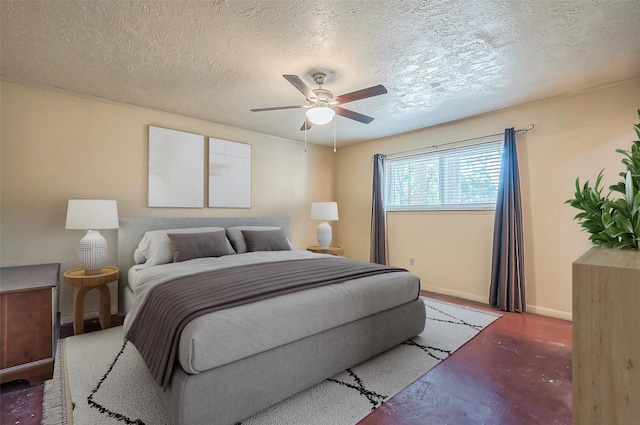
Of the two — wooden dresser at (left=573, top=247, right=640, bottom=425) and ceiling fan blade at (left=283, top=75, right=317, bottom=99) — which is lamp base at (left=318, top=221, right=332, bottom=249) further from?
wooden dresser at (left=573, top=247, right=640, bottom=425)

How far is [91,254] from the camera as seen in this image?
9.21 feet

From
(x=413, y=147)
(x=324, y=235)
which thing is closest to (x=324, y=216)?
(x=324, y=235)

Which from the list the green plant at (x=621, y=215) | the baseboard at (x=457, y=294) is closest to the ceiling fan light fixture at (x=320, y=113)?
the green plant at (x=621, y=215)

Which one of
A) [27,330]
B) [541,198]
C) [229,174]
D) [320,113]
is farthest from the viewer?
[229,174]

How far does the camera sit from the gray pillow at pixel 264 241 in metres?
3.78

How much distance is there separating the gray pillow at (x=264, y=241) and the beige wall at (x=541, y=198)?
6.68 ft

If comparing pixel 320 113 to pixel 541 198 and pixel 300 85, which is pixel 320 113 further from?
pixel 541 198

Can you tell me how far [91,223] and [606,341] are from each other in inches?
140

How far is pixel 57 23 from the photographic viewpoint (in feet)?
6.48

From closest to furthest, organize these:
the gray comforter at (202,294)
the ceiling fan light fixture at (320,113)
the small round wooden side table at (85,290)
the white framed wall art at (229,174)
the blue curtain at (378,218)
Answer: the gray comforter at (202,294), the ceiling fan light fixture at (320,113), the small round wooden side table at (85,290), the white framed wall art at (229,174), the blue curtain at (378,218)

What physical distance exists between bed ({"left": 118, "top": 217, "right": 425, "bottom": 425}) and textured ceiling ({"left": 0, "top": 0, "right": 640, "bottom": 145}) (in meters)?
1.80

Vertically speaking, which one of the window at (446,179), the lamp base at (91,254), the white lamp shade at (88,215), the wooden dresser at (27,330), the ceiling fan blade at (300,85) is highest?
the ceiling fan blade at (300,85)

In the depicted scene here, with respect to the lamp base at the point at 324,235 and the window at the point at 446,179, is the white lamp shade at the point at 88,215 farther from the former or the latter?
the window at the point at 446,179

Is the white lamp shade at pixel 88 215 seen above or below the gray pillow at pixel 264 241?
above
